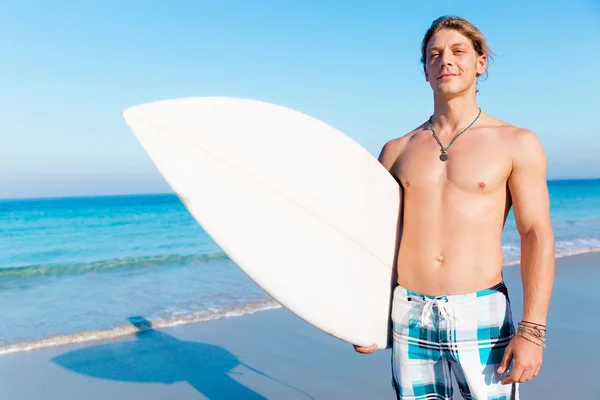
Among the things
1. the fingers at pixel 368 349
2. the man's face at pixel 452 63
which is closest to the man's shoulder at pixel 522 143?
the man's face at pixel 452 63

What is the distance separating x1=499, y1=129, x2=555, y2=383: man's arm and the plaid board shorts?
0.20 feet

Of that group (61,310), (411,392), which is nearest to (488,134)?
(411,392)

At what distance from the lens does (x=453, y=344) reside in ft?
5.12

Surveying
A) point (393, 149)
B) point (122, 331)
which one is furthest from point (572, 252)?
point (393, 149)

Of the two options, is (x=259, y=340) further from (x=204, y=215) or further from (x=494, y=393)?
(x=494, y=393)

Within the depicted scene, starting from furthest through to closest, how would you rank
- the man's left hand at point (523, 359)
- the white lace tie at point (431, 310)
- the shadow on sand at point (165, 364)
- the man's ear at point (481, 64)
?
the shadow on sand at point (165, 364), the man's ear at point (481, 64), the white lace tie at point (431, 310), the man's left hand at point (523, 359)

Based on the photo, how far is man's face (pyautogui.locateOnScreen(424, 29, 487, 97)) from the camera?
1.63 m

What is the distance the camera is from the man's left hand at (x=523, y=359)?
1454 mm

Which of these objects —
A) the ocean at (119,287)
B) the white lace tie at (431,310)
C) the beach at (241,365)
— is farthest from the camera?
the ocean at (119,287)

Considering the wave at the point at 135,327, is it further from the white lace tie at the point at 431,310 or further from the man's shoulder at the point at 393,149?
the white lace tie at the point at 431,310

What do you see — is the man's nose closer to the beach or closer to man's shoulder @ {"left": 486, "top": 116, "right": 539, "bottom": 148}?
man's shoulder @ {"left": 486, "top": 116, "right": 539, "bottom": 148}

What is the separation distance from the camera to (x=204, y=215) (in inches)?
71.9

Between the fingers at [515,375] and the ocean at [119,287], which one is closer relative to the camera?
the fingers at [515,375]

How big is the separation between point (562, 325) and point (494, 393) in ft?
10.3
